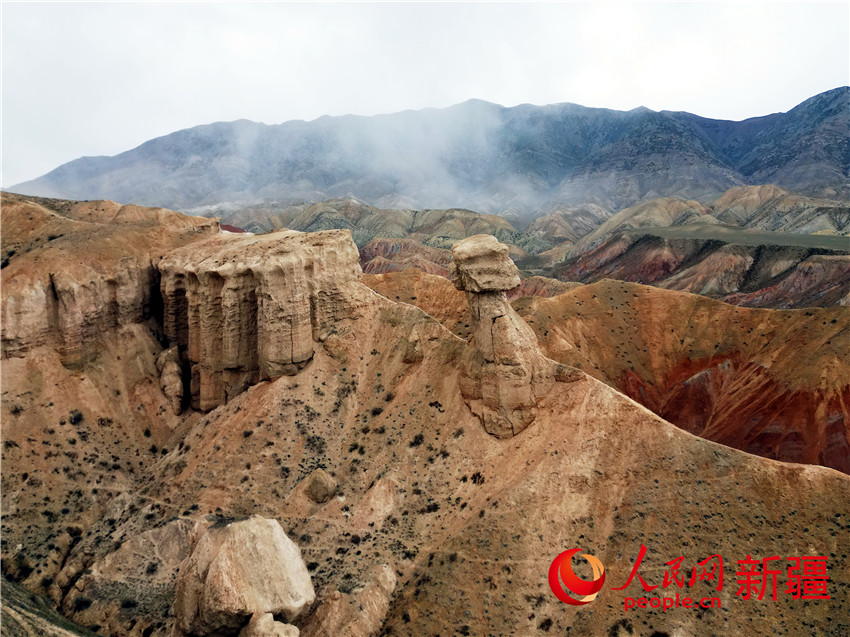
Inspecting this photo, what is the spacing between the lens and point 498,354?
3609 cm

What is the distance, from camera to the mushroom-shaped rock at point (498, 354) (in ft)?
117

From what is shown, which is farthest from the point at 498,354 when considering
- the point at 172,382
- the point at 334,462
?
the point at 172,382

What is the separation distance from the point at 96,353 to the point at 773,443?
61322 millimetres

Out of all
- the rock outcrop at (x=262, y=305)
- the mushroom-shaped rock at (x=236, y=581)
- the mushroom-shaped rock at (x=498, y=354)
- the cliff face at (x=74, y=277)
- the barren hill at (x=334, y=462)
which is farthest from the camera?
the cliff face at (x=74, y=277)

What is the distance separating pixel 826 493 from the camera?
2883cm

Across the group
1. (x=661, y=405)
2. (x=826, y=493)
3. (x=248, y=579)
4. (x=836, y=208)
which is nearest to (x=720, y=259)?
(x=836, y=208)

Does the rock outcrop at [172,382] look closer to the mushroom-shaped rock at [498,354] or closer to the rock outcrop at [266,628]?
the mushroom-shaped rock at [498,354]

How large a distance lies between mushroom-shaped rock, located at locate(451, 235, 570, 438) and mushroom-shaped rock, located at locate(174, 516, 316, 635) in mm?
15806

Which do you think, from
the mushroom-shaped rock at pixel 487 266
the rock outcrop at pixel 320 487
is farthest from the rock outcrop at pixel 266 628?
the mushroom-shaped rock at pixel 487 266

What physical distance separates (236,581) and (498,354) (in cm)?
2021

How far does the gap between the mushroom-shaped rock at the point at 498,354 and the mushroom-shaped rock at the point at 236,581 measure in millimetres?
15806

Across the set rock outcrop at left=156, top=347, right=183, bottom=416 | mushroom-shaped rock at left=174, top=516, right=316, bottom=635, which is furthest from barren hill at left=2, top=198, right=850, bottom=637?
rock outcrop at left=156, top=347, right=183, bottom=416

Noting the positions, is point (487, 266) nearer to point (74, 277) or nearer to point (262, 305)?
point (262, 305)

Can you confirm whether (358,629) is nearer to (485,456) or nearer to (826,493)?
(485,456)
